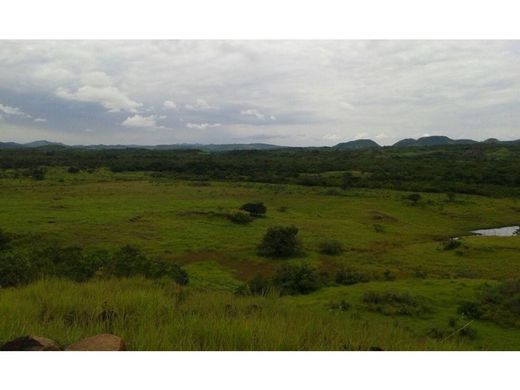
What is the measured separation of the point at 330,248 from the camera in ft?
108

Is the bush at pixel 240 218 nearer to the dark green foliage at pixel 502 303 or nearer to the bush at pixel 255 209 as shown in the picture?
the bush at pixel 255 209

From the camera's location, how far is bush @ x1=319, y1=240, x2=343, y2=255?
1294 inches

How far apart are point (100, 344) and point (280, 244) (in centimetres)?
2691

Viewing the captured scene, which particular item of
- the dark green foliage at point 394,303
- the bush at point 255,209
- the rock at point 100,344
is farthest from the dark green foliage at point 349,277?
the bush at point 255,209

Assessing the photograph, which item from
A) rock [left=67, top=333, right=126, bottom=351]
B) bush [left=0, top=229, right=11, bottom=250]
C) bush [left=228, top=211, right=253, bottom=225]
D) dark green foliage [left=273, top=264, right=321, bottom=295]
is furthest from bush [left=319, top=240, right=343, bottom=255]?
rock [left=67, top=333, right=126, bottom=351]

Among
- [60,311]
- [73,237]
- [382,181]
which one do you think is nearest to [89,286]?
[60,311]

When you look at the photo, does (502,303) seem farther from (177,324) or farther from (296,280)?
(177,324)

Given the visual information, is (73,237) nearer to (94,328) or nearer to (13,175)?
(94,328)

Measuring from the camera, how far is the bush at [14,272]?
35.4 ft

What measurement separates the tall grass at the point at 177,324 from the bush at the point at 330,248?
2583cm

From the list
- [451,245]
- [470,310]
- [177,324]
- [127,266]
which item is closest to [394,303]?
[470,310]

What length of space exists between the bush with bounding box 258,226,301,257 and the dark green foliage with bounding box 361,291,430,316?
12.1 m

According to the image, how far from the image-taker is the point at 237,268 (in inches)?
1133

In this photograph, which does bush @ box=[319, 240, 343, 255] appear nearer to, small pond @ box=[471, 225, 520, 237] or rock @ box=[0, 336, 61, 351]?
small pond @ box=[471, 225, 520, 237]
